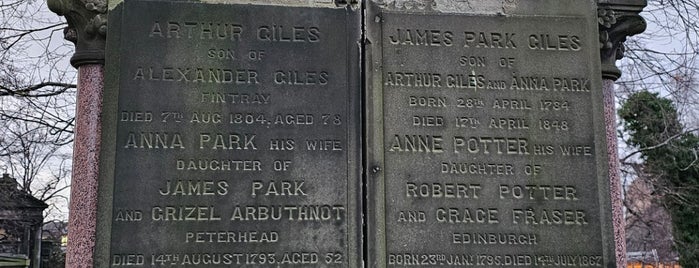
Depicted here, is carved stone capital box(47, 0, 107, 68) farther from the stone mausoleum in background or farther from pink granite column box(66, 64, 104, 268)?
the stone mausoleum in background

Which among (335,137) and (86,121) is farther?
(86,121)

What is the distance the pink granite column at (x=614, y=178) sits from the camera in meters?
4.72

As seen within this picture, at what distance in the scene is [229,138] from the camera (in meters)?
4.23

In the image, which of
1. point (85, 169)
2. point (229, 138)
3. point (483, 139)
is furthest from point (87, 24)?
point (483, 139)

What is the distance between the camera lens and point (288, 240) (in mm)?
4137

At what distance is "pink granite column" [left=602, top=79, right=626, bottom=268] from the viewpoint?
4.72m

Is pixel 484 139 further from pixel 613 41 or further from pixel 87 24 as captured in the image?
pixel 87 24

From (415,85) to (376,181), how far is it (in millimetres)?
666

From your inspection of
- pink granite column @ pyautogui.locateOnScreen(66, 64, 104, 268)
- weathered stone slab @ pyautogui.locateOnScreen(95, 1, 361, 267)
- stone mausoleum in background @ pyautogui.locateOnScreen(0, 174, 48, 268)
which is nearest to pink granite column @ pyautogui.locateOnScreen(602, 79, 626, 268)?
weathered stone slab @ pyautogui.locateOnScreen(95, 1, 361, 267)

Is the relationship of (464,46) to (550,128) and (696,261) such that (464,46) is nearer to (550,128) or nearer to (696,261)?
(550,128)

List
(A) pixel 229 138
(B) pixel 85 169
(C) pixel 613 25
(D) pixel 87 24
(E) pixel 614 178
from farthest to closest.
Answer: (C) pixel 613 25 < (E) pixel 614 178 < (D) pixel 87 24 < (B) pixel 85 169 < (A) pixel 229 138

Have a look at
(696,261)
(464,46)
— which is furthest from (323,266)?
(696,261)

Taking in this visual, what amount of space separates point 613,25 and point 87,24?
3.55 metres

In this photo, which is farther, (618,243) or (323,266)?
(618,243)
